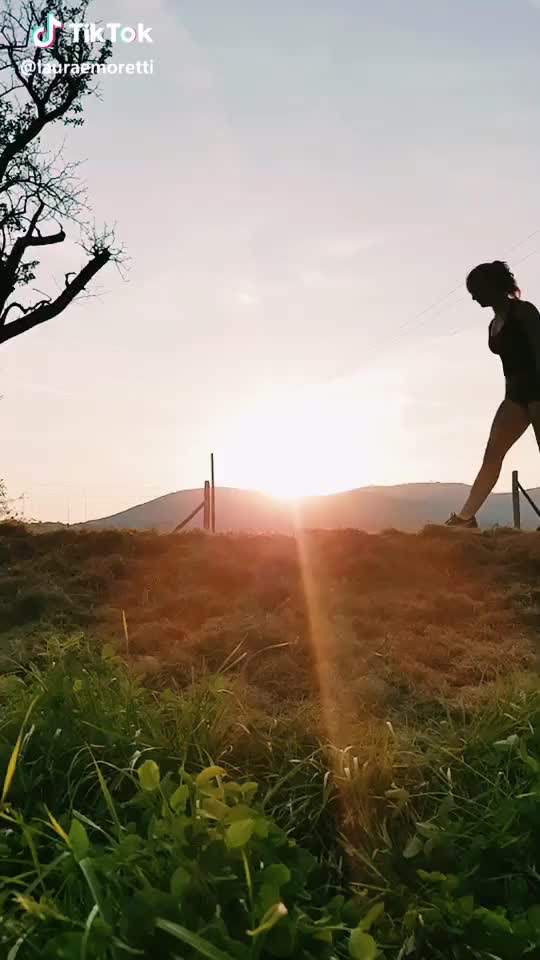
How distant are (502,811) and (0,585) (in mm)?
4308

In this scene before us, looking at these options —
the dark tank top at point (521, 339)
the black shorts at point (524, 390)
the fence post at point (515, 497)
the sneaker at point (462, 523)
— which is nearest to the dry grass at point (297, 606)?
the sneaker at point (462, 523)

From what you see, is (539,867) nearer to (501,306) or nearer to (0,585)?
(0,585)

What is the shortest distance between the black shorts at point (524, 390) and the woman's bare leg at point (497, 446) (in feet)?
0.21

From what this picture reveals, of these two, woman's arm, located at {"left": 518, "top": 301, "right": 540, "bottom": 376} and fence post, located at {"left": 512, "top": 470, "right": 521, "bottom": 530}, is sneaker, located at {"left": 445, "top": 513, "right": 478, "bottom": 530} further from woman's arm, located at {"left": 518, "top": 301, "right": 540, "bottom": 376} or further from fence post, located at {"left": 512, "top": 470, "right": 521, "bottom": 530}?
fence post, located at {"left": 512, "top": 470, "right": 521, "bottom": 530}

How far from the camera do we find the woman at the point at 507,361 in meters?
7.50

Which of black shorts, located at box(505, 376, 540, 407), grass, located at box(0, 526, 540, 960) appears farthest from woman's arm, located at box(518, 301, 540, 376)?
grass, located at box(0, 526, 540, 960)

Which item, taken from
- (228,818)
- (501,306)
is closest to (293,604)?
(228,818)

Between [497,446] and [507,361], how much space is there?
80cm

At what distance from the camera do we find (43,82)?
43.8 feet

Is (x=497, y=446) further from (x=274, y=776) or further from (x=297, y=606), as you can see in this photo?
(x=274, y=776)

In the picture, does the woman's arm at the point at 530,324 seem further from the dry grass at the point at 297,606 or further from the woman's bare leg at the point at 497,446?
the dry grass at the point at 297,606

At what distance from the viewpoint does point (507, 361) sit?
24.8ft

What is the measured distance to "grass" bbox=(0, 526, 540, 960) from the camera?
182 cm

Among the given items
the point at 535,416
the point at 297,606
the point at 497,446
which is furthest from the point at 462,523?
the point at 297,606
